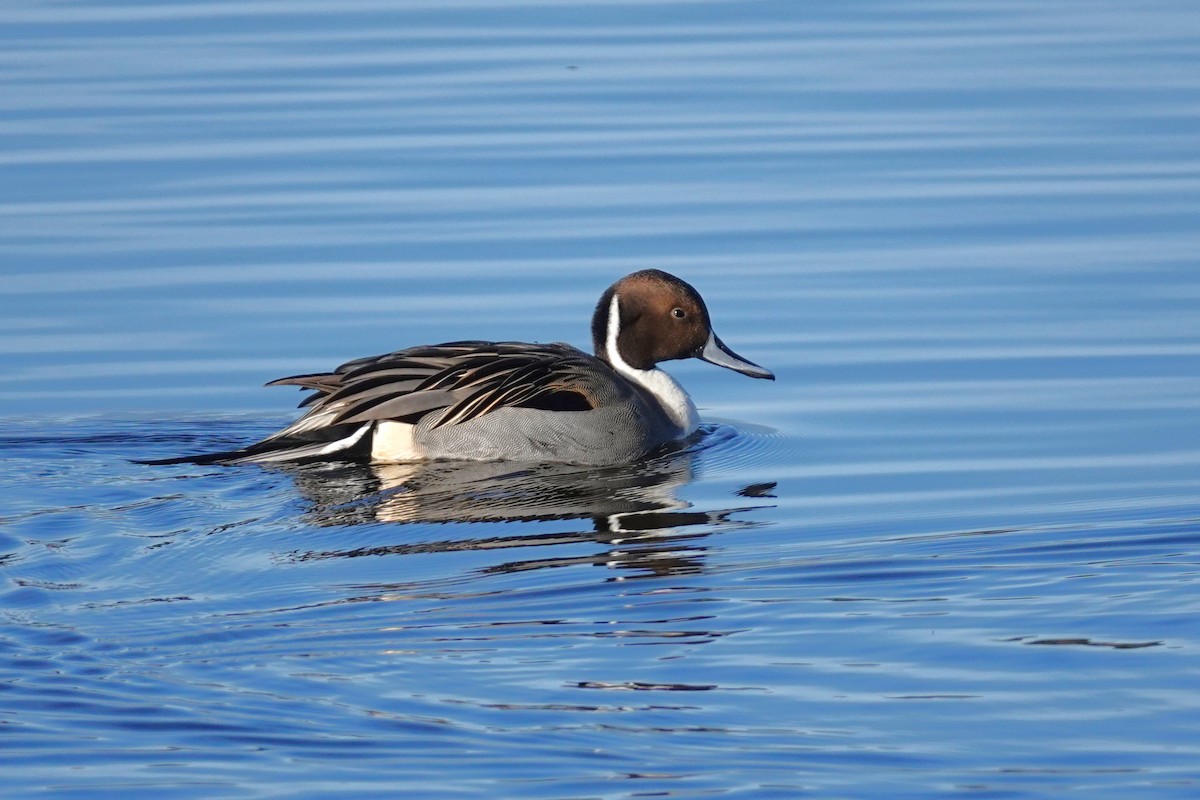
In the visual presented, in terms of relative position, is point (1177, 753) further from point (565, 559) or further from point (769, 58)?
point (769, 58)

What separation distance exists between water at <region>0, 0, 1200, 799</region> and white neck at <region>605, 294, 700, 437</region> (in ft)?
0.68

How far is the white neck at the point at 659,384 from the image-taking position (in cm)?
985

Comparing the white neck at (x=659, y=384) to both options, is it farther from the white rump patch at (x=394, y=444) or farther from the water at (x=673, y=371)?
the white rump patch at (x=394, y=444)

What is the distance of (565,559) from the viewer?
7.42m

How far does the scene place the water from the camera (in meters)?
5.76

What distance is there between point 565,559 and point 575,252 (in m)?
5.32

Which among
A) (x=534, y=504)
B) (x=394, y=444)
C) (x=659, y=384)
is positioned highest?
(x=659, y=384)

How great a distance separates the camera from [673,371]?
11562mm

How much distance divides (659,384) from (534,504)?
1.81m

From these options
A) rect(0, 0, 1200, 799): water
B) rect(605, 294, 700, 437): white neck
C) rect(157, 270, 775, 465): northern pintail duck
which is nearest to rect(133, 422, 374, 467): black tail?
rect(157, 270, 775, 465): northern pintail duck

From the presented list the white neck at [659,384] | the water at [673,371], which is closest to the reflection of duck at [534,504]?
the water at [673,371]

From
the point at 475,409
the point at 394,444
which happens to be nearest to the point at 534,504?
the point at 475,409

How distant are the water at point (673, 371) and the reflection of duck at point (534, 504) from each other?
3 centimetres

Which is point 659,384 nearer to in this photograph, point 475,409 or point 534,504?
point 475,409
